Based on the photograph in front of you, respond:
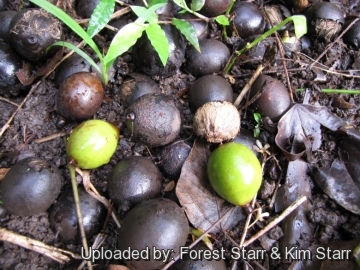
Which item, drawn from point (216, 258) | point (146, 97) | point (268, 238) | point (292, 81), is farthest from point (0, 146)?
point (292, 81)

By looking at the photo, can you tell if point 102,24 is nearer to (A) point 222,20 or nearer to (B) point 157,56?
(B) point 157,56

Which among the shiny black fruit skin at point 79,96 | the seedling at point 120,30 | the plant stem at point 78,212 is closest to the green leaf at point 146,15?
the seedling at point 120,30

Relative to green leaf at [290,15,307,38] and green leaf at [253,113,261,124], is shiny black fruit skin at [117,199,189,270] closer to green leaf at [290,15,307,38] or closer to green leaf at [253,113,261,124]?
green leaf at [253,113,261,124]

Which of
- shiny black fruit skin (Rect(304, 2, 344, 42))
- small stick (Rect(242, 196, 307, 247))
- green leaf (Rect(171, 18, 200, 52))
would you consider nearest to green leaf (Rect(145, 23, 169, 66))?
green leaf (Rect(171, 18, 200, 52))

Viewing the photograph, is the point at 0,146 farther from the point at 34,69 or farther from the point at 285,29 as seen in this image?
the point at 285,29

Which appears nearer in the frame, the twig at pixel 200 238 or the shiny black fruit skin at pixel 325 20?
the twig at pixel 200 238

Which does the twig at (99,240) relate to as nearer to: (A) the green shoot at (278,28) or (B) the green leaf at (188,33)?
(B) the green leaf at (188,33)
